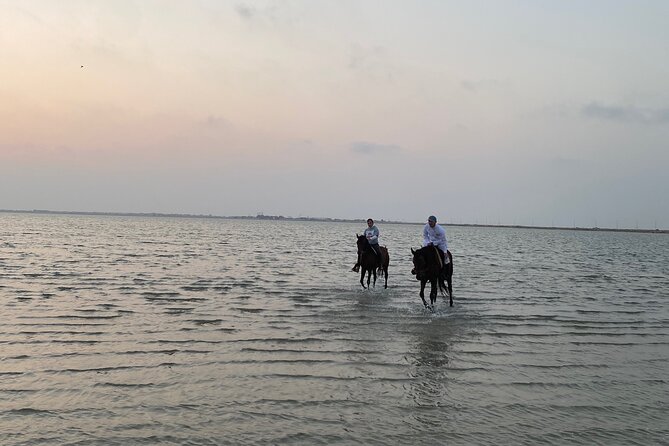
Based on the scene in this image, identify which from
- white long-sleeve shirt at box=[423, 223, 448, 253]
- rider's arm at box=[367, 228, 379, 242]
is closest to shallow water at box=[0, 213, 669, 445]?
white long-sleeve shirt at box=[423, 223, 448, 253]

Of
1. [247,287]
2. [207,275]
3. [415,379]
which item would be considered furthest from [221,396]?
[207,275]

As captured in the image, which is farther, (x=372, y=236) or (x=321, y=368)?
(x=372, y=236)

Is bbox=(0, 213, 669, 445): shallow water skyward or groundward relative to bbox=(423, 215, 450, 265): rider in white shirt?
groundward

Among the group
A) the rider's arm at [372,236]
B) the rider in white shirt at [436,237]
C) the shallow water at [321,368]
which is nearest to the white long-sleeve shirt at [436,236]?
the rider in white shirt at [436,237]

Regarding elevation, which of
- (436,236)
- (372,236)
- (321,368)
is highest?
(436,236)

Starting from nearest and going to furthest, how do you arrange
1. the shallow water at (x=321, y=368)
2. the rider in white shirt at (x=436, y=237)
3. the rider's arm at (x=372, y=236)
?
the shallow water at (x=321, y=368) → the rider in white shirt at (x=436, y=237) → the rider's arm at (x=372, y=236)

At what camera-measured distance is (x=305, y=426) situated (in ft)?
18.2

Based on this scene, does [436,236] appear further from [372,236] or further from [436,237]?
[372,236]

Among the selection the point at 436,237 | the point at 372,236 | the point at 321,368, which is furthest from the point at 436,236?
the point at 321,368

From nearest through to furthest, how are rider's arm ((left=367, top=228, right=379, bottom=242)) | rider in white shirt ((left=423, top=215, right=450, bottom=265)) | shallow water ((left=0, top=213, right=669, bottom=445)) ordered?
shallow water ((left=0, top=213, right=669, bottom=445)) → rider in white shirt ((left=423, top=215, right=450, bottom=265)) → rider's arm ((left=367, top=228, right=379, bottom=242))

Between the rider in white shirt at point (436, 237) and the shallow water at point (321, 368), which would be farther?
the rider in white shirt at point (436, 237)

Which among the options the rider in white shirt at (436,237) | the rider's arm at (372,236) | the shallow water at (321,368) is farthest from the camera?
the rider's arm at (372,236)

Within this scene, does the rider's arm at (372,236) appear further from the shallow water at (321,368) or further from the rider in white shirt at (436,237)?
the rider in white shirt at (436,237)

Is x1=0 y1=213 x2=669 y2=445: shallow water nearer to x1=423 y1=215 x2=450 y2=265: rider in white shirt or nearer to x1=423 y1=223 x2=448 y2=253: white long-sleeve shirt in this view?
x1=423 y1=215 x2=450 y2=265: rider in white shirt
